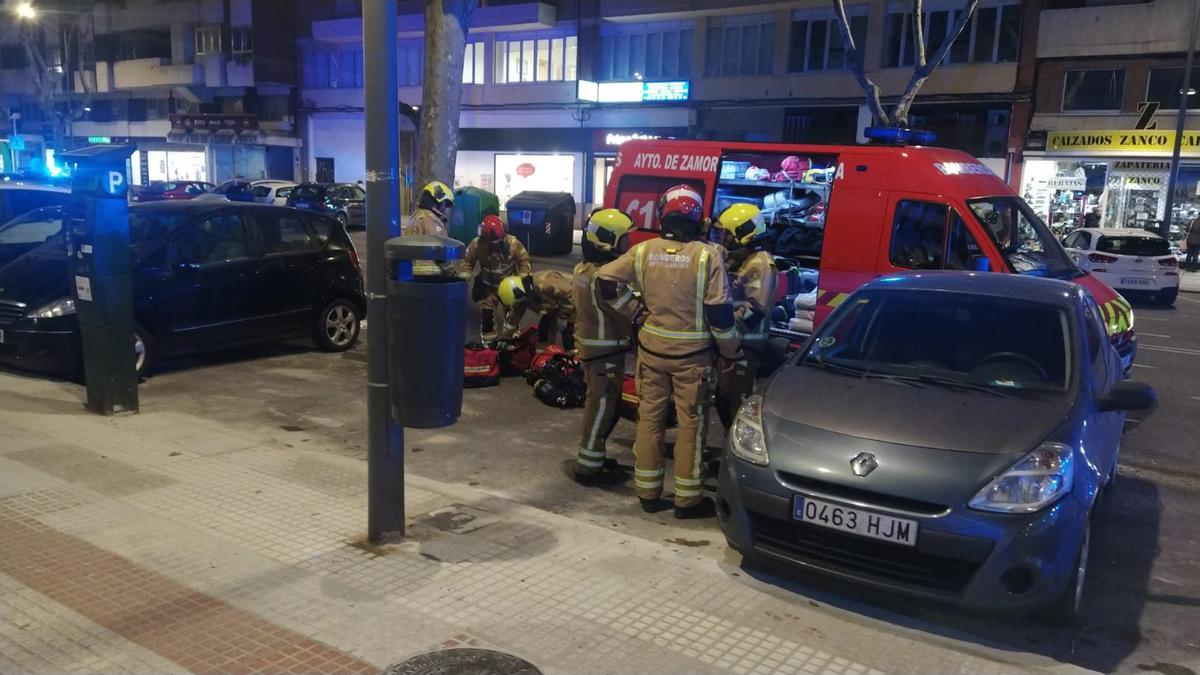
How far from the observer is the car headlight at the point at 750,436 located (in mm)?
4402

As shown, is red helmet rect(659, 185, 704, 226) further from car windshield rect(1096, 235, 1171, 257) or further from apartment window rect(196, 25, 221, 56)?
apartment window rect(196, 25, 221, 56)

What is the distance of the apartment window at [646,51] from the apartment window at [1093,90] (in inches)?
470

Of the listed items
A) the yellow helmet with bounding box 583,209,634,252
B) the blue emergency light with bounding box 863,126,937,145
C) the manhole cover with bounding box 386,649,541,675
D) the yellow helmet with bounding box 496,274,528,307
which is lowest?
the manhole cover with bounding box 386,649,541,675

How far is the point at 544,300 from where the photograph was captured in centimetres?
903

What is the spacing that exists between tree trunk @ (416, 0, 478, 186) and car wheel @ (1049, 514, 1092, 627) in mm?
10083

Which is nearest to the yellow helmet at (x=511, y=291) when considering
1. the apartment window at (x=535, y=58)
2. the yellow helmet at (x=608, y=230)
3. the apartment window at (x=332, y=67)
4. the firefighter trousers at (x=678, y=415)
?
the yellow helmet at (x=608, y=230)

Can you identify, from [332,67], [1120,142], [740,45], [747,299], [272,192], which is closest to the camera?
[747,299]

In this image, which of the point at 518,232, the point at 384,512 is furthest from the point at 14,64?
the point at 384,512

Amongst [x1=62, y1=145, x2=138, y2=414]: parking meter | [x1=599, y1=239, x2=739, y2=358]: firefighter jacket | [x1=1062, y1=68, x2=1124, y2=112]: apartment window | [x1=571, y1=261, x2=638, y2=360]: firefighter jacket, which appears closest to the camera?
[x1=599, y1=239, x2=739, y2=358]: firefighter jacket

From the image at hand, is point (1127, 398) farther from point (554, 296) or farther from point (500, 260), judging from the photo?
point (500, 260)

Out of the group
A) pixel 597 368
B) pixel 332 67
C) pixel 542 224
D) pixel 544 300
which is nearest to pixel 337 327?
pixel 544 300

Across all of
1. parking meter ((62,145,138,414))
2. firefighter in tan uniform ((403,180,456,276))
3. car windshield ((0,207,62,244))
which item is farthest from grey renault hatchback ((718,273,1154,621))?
car windshield ((0,207,62,244))

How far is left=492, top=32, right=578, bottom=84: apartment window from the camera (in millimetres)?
34281

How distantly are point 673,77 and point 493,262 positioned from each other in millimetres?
24314
